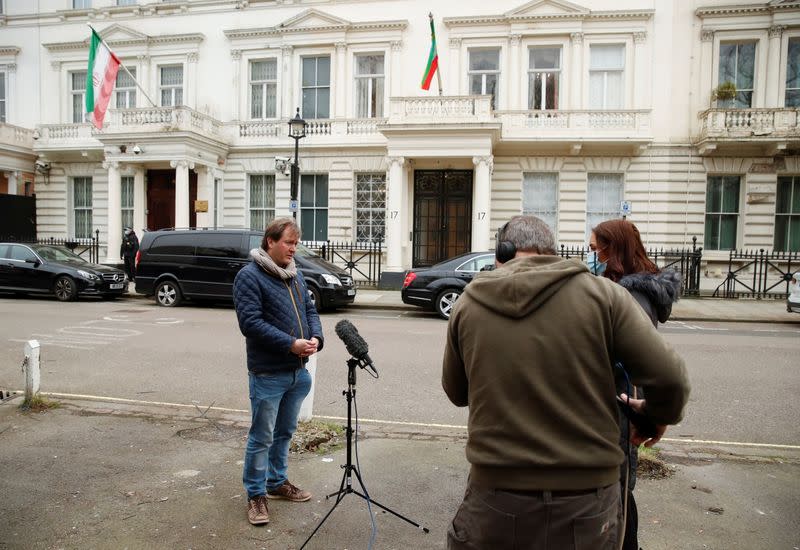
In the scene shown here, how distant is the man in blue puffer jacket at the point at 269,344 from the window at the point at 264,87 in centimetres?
2076

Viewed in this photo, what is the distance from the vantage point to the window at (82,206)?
25469 millimetres

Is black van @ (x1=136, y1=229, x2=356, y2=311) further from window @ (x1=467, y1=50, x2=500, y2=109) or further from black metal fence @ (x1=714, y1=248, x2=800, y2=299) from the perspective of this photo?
black metal fence @ (x1=714, y1=248, x2=800, y2=299)

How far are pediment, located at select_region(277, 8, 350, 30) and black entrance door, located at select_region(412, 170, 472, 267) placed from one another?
6609mm

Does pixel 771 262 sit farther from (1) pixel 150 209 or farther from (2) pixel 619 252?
(1) pixel 150 209

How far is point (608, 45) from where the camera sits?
20.8 meters

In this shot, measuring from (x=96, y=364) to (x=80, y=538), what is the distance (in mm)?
5451

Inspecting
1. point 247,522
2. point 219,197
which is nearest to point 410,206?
point 219,197

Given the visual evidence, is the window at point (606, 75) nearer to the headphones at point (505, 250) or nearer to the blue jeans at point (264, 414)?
the blue jeans at point (264, 414)

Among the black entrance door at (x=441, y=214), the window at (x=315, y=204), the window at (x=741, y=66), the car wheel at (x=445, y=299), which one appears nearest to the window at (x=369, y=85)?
the window at (x=315, y=204)

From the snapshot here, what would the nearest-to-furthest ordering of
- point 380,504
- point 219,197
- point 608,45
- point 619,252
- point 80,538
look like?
point 619,252, point 80,538, point 380,504, point 608,45, point 219,197

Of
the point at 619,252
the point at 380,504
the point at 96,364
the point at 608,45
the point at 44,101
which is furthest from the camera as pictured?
the point at 44,101

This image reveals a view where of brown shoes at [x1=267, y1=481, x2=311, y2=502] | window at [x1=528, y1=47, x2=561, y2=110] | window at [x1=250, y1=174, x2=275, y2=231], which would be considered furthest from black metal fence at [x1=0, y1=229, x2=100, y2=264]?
brown shoes at [x1=267, y1=481, x2=311, y2=502]

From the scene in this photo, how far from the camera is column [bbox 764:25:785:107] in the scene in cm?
1980

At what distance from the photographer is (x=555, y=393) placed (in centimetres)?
203
